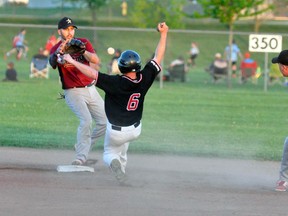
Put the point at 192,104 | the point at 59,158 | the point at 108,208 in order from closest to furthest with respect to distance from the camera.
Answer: the point at 108,208 < the point at 59,158 < the point at 192,104

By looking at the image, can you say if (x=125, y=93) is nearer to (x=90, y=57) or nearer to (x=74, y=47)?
(x=74, y=47)

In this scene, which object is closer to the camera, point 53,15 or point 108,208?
point 108,208

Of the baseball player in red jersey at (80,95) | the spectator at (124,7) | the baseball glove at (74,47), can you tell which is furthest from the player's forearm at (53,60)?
the spectator at (124,7)

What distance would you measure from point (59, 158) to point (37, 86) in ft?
52.2

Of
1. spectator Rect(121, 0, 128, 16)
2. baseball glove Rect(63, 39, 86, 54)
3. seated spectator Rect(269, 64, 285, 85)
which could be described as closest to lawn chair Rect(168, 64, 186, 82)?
seated spectator Rect(269, 64, 285, 85)

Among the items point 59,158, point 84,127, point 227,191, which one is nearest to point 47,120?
point 59,158

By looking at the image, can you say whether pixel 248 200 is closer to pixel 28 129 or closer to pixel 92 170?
pixel 92 170

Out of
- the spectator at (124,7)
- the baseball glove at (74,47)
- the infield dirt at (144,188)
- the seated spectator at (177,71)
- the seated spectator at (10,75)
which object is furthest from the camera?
the spectator at (124,7)

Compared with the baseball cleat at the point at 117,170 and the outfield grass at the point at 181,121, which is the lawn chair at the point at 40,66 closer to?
the outfield grass at the point at 181,121

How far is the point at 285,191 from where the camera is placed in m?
10.2

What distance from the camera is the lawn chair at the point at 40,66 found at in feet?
107

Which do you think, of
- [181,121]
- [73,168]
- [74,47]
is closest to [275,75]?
[181,121]

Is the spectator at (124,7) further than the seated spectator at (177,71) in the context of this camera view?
Yes

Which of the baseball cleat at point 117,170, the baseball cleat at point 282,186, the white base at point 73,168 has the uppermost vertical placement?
the baseball cleat at point 117,170
